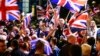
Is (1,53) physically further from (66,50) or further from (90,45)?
(90,45)

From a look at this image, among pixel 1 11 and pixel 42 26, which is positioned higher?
pixel 1 11

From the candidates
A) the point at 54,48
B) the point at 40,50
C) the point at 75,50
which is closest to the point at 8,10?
the point at 54,48

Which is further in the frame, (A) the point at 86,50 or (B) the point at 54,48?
(B) the point at 54,48

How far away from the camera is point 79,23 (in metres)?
13.7

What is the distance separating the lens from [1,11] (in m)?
12.0

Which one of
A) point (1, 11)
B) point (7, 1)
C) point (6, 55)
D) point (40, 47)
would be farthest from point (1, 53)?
point (7, 1)

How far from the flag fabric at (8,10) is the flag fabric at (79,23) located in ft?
6.16

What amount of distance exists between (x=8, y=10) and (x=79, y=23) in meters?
2.37

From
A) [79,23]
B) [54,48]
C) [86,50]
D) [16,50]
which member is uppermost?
[86,50]

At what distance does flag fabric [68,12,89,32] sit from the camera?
45.1 feet

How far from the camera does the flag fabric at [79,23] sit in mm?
13742

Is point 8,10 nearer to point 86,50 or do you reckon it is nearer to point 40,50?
point 86,50

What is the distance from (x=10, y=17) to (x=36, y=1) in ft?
105

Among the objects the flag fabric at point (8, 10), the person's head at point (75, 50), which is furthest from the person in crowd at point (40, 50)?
the flag fabric at point (8, 10)
